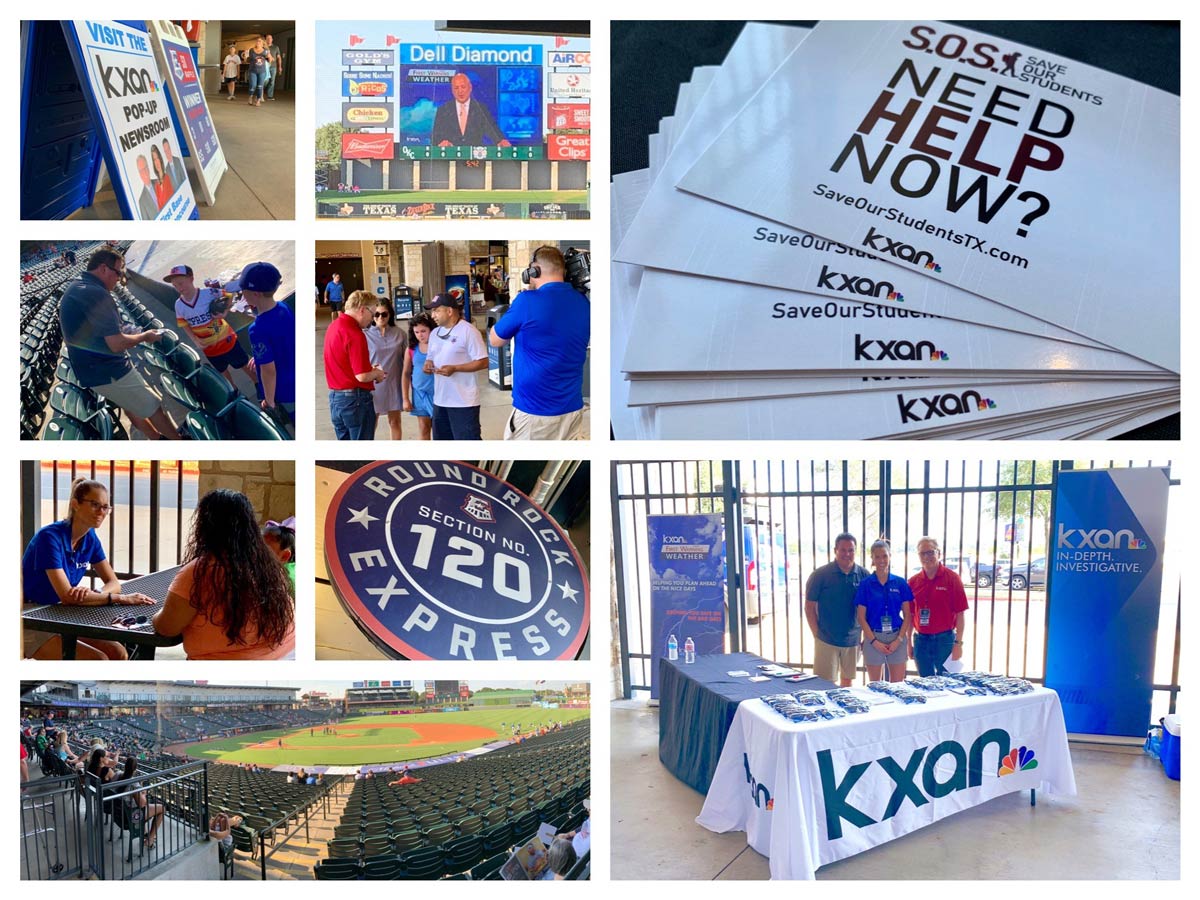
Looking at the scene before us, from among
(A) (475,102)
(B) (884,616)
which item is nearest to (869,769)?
(B) (884,616)

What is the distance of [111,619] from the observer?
10.5ft

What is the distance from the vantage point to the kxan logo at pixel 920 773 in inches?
121

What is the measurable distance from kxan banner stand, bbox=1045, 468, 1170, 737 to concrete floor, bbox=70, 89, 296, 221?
100 inches

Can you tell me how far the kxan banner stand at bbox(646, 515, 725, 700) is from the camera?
329 centimetres

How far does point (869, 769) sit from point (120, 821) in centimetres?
230

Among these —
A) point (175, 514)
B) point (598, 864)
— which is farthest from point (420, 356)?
point (598, 864)

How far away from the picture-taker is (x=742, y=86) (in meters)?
3.24

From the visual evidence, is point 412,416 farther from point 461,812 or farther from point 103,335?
point 461,812

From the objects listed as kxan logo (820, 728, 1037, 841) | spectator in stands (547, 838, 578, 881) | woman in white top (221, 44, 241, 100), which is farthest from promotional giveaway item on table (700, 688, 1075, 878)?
woman in white top (221, 44, 241, 100)

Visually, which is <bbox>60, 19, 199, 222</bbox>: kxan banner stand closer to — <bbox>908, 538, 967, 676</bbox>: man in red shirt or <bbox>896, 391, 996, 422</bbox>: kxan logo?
<bbox>896, 391, 996, 422</bbox>: kxan logo

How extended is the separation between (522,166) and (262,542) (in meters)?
1.40

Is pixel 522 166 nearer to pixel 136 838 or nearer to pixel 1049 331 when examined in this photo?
pixel 1049 331

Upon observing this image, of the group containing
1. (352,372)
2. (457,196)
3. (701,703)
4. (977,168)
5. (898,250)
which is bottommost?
(701,703)

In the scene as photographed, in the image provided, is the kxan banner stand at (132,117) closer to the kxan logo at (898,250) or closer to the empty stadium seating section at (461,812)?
the empty stadium seating section at (461,812)
